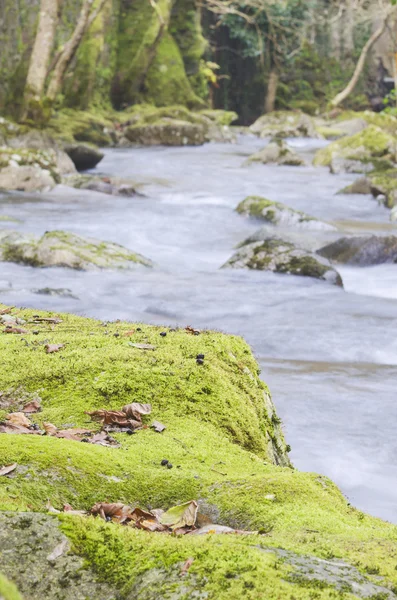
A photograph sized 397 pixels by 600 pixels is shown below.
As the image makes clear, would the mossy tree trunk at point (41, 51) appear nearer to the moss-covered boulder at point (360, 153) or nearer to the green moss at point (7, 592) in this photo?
the moss-covered boulder at point (360, 153)

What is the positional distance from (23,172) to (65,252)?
810 centimetres

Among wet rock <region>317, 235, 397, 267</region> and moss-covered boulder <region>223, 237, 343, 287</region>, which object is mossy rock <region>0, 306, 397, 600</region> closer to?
moss-covered boulder <region>223, 237, 343, 287</region>

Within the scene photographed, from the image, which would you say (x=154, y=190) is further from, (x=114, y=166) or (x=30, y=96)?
(x=30, y=96)

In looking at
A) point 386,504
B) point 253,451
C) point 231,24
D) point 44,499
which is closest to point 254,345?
point 386,504

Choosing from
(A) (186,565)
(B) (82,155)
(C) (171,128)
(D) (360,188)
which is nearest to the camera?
(A) (186,565)

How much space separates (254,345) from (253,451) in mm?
5069

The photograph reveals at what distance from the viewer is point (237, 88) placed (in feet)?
142

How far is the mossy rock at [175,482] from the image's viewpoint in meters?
2.07

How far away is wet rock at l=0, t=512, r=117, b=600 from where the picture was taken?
205 centimetres

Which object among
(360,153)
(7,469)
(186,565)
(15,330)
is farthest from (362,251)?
(360,153)

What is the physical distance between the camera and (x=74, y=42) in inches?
899

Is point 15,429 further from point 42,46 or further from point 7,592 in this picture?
point 42,46

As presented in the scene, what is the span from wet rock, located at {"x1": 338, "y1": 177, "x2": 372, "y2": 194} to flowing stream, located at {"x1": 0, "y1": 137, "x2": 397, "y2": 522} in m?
0.24

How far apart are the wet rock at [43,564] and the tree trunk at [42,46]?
23.1 m
